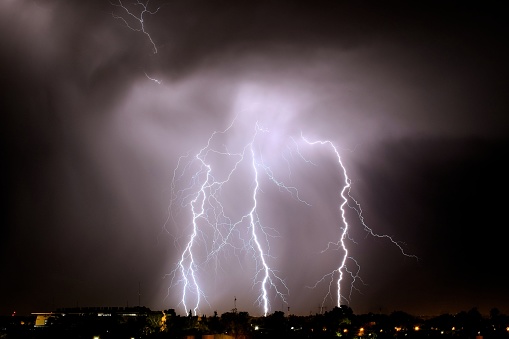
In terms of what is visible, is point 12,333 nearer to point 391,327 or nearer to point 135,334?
point 135,334

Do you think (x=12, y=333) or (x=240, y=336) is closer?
(x=12, y=333)

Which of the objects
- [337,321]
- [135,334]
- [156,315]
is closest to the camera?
[135,334]

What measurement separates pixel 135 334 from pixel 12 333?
25.0 feet

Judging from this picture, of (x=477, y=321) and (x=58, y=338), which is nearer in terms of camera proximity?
(x=58, y=338)

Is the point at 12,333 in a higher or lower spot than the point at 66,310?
lower

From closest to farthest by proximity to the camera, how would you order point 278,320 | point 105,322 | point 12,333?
point 12,333, point 105,322, point 278,320

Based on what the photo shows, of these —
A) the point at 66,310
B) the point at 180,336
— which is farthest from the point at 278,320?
the point at 66,310

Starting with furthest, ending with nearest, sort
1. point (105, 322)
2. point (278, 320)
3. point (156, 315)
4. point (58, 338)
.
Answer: point (278, 320), point (156, 315), point (105, 322), point (58, 338)

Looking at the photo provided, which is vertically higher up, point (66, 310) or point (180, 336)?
point (66, 310)

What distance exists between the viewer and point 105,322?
35625mm

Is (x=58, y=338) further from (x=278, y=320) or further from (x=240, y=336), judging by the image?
(x=278, y=320)

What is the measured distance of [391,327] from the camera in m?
59.6

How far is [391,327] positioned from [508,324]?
43.7ft

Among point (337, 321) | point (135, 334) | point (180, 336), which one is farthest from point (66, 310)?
point (180, 336)
